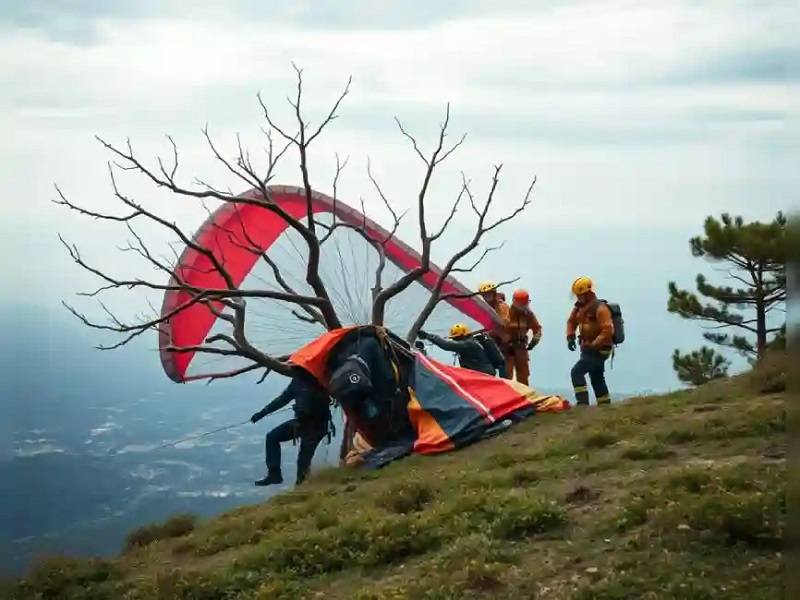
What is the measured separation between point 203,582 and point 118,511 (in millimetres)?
17489

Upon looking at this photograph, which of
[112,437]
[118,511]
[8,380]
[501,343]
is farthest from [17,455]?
[112,437]

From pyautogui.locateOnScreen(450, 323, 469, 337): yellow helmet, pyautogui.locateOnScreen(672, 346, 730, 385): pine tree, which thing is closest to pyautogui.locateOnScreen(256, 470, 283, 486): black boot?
pyautogui.locateOnScreen(450, 323, 469, 337): yellow helmet

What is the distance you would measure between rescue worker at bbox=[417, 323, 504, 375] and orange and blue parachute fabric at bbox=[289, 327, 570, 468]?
0.86 meters

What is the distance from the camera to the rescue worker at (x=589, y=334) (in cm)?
1304

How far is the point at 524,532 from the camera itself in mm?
6340

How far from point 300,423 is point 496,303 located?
4.52 metres

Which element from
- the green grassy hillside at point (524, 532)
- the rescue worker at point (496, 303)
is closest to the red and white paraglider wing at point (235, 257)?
the rescue worker at point (496, 303)

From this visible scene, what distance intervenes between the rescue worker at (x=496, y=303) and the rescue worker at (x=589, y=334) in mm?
1685

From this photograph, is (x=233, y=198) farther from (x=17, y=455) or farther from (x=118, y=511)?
(x=118, y=511)

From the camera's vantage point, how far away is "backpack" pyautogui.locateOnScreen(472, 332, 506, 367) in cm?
1409

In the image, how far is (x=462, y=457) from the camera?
10953 millimetres

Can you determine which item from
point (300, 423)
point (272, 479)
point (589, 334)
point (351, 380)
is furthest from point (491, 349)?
point (272, 479)

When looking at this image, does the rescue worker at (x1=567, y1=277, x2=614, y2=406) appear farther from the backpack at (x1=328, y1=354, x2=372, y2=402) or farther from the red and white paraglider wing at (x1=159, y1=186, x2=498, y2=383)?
the backpack at (x1=328, y1=354, x2=372, y2=402)

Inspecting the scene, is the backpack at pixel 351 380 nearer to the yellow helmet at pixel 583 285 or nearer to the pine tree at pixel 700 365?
the yellow helmet at pixel 583 285
